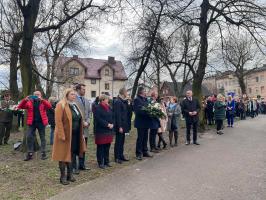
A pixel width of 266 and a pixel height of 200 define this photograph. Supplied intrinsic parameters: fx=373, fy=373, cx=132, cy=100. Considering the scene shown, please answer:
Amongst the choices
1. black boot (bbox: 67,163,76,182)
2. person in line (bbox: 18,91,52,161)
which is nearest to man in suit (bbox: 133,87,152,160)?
person in line (bbox: 18,91,52,161)

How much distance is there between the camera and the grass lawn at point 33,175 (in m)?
7.29

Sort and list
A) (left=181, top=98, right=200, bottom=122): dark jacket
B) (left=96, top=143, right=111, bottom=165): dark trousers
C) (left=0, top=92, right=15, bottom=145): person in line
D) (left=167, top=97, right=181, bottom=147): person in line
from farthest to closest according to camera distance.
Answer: (left=0, top=92, right=15, bottom=145): person in line, (left=167, top=97, right=181, bottom=147): person in line, (left=181, top=98, right=200, bottom=122): dark jacket, (left=96, top=143, right=111, bottom=165): dark trousers

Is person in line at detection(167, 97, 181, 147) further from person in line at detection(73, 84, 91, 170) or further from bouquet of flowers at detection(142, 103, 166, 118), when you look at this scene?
person in line at detection(73, 84, 91, 170)

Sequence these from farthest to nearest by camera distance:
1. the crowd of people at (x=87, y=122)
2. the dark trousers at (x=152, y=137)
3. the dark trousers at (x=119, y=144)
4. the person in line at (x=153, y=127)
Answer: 1. the dark trousers at (x=152, y=137)
2. the person in line at (x=153, y=127)
3. the dark trousers at (x=119, y=144)
4. the crowd of people at (x=87, y=122)

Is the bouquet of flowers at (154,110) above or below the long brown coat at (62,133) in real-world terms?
above

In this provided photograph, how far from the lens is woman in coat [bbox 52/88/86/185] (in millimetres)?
7742

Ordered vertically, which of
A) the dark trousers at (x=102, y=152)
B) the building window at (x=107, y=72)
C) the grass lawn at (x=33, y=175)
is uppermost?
the building window at (x=107, y=72)

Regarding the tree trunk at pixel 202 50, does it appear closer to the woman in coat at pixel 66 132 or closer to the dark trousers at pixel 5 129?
the dark trousers at pixel 5 129

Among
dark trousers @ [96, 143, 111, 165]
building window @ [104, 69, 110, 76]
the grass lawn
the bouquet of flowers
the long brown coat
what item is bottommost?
the grass lawn

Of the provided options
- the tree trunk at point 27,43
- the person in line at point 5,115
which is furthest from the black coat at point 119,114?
the person in line at point 5,115

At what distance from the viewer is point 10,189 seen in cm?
757

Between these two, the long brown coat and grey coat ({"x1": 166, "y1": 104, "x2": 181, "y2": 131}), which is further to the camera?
grey coat ({"x1": 166, "y1": 104, "x2": 181, "y2": 131})

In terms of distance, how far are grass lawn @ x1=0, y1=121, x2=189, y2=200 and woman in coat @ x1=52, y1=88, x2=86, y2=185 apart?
0.42 meters

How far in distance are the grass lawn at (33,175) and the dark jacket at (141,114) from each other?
1044 millimetres
